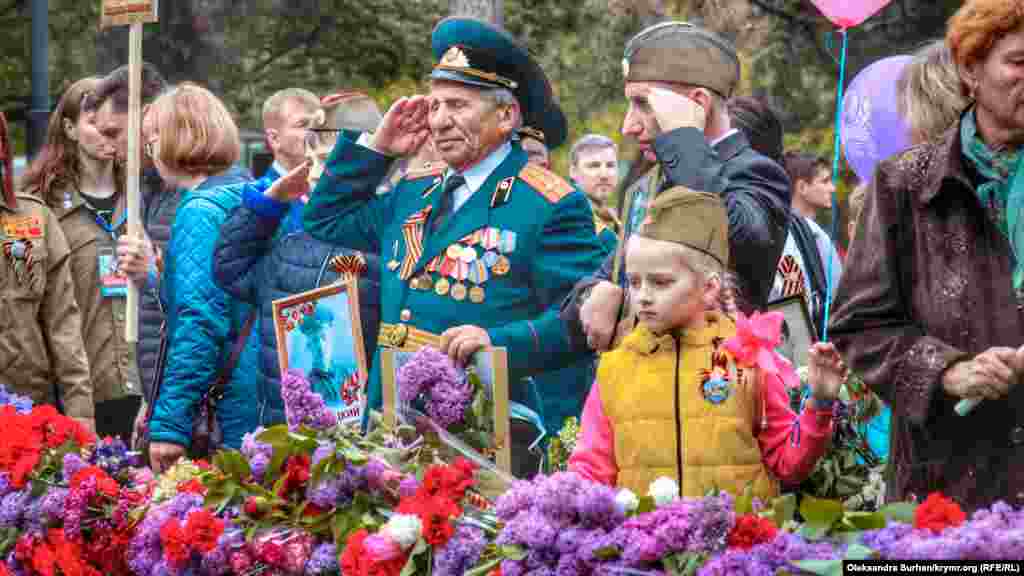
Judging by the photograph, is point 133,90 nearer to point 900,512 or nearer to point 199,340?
point 199,340

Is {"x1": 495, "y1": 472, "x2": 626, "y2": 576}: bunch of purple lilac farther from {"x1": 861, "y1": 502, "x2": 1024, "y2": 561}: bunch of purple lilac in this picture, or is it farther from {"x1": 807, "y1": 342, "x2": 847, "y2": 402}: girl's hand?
{"x1": 861, "y1": 502, "x2": 1024, "y2": 561}: bunch of purple lilac

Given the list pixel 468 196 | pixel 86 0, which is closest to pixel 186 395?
pixel 468 196

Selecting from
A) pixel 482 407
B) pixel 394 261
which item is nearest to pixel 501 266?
pixel 394 261

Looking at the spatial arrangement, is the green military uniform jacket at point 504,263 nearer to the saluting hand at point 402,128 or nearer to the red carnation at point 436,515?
the saluting hand at point 402,128

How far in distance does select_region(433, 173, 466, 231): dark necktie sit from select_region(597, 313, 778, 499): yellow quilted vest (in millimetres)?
1407

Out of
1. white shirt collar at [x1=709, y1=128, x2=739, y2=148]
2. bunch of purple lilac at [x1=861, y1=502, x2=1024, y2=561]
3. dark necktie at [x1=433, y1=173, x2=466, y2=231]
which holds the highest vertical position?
white shirt collar at [x1=709, y1=128, x2=739, y2=148]

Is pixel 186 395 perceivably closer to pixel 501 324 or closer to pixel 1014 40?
pixel 501 324

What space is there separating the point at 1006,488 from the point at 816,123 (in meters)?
16.1

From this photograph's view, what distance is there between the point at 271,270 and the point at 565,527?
305 centimetres

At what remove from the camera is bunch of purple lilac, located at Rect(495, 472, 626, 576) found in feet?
13.2

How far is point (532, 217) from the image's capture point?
576 cm

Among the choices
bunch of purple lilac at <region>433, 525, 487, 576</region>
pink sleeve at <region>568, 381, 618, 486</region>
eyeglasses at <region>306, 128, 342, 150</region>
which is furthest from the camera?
eyeglasses at <region>306, 128, 342, 150</region>

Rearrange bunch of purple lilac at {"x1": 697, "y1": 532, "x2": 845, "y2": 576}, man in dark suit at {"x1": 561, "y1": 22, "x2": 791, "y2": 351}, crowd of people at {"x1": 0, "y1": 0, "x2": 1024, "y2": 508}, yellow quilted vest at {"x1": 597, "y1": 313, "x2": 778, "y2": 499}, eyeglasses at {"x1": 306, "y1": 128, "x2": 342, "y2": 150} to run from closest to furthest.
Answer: bunch of purple lilac at {"x1": 697, "y1": 532, "x2": 845, "y2": 576} → crowd of people at {"x1": 0, "y1": 0, "x2": 1024, "y2": 508} → yellow quilted vest at {"x1": 597, "y1": 313, "x2": 778, "y2": 499} → man in dark suit at {"x1": 561, "y1": 22, "x2": 791, "y2": 351} → eyeglasses at {"x1": 306, "y1": 128, "x2": 342, "y2": 150}

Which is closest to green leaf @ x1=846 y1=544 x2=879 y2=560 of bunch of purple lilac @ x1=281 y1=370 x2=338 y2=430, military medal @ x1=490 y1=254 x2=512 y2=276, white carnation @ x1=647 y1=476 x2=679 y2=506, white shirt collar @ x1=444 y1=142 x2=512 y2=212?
white carnation @ x1=647 y1=476 x2=679 y2=506
